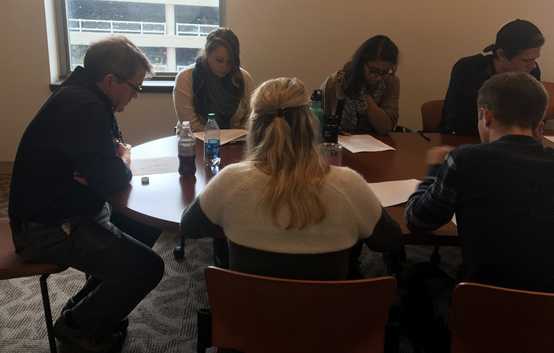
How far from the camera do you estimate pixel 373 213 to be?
121 centimetres

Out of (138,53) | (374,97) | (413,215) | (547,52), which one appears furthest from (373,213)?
(547,52)

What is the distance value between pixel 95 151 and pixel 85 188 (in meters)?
0.17

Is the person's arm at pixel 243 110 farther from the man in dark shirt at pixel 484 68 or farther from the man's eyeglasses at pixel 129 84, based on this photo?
the man in dark shirt at pixel 484 68

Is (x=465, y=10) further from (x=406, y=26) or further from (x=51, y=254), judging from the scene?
(x=51, y=254)

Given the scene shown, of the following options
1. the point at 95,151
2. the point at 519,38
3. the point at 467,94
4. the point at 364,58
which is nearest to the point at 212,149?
the point at 95,151

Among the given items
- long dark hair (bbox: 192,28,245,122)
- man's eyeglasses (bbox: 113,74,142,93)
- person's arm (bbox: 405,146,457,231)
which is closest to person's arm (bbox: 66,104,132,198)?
man's eyeglasses (bbox: 113,74,142,93)

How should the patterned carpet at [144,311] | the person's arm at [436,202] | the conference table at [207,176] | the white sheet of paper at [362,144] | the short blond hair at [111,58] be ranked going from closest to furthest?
1. the person's arm at [436,202]
2. the conference table at [207,176]
3. the short blond hair at [111,58]
4. the patterned carpet at [144,311]
5. the white sheet of paper at [362,144]

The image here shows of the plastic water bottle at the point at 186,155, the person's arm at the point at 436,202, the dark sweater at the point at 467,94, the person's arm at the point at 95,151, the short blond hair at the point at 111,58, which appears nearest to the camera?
the person's arm at the point at 436,202

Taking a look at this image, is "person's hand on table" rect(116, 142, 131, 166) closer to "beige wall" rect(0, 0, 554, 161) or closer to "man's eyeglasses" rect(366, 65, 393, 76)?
"man's eyeglasses" rect(366, 65, 393, 76)

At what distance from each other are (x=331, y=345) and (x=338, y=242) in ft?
0.77

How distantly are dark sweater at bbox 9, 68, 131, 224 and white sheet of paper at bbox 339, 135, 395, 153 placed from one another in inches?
40.9

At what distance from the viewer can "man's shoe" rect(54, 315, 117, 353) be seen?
69.9 inches

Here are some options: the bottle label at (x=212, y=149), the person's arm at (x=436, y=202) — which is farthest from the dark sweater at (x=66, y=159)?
the person's arm at (x=436, y=202)

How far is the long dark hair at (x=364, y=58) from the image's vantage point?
2.49 m
